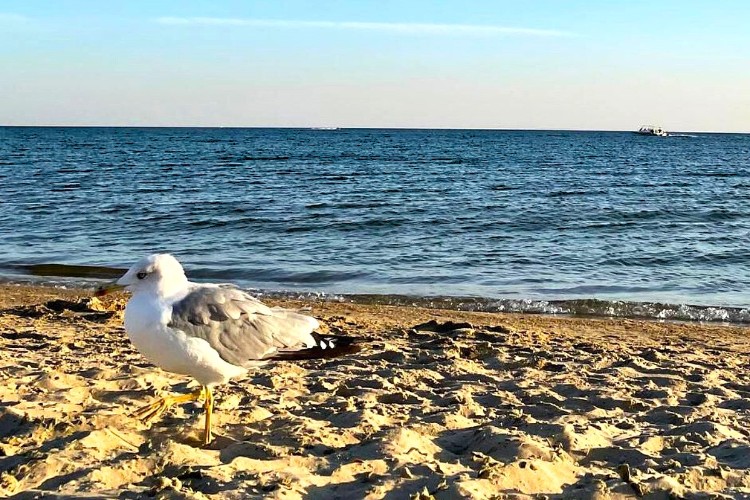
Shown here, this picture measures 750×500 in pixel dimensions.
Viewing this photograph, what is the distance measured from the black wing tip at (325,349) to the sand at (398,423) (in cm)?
39

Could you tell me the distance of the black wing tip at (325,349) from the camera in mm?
4836

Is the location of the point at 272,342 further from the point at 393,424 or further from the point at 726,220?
the point at 726,220

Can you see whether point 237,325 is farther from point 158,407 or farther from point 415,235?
point 415,235

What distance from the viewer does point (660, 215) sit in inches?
856

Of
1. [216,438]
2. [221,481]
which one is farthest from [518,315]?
[221,481]

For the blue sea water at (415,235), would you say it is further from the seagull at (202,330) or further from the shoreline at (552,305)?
the seagull at (202,330)

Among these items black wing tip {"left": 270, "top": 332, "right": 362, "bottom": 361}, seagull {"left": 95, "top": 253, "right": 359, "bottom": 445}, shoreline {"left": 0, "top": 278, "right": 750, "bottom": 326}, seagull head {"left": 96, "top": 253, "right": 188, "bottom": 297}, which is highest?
seagull head {"left": 96, "top": 253, "right": 188, "bottom": 297}

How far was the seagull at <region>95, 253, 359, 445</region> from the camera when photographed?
435 cm

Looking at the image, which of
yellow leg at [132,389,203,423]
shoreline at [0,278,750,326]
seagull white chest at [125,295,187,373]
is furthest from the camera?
shoreline at [0,278,750,326]

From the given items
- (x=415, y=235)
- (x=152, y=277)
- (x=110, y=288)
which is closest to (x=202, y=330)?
(x=152, y=277)

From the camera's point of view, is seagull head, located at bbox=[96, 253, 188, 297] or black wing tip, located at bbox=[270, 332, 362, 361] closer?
seagull head, located at bbox=[96, 253, 188, 297]

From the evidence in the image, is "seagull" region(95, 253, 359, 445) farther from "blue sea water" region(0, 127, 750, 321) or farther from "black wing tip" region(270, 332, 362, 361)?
"blue sea water" region(0, 127, 750, 321)

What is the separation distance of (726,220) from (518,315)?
508 inches

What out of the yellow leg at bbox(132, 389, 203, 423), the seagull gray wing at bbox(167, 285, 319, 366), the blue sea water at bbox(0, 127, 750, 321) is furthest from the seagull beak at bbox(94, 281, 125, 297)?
the blue sea water at bbox(0, 127, 750, 321)
